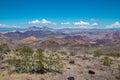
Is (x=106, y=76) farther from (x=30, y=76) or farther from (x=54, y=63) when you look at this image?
(x=30, y=76)

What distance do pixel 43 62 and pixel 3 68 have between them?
477cm

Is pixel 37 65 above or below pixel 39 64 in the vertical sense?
below

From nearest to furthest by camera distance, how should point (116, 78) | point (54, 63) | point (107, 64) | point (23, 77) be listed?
point (23, 77)
point (116, 78)
point (54, 63)
point (107, 64)

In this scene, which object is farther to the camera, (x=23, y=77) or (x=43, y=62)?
(x=43, y=62)

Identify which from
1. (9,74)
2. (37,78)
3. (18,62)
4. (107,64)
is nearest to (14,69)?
(18,62)

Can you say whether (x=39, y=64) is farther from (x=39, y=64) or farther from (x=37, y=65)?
(x=37, y=65)

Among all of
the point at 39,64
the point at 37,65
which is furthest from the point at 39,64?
the point at 37,65

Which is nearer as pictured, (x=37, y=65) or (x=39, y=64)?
(x=39, y=64)

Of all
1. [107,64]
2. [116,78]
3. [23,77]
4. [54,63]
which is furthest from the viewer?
[107,64]

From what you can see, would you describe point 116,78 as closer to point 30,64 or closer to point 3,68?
point 30,64

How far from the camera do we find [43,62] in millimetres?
26203

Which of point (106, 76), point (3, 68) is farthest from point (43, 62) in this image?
point (106, 76)

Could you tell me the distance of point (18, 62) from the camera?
2652cm

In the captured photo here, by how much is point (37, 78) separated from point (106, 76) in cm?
752
